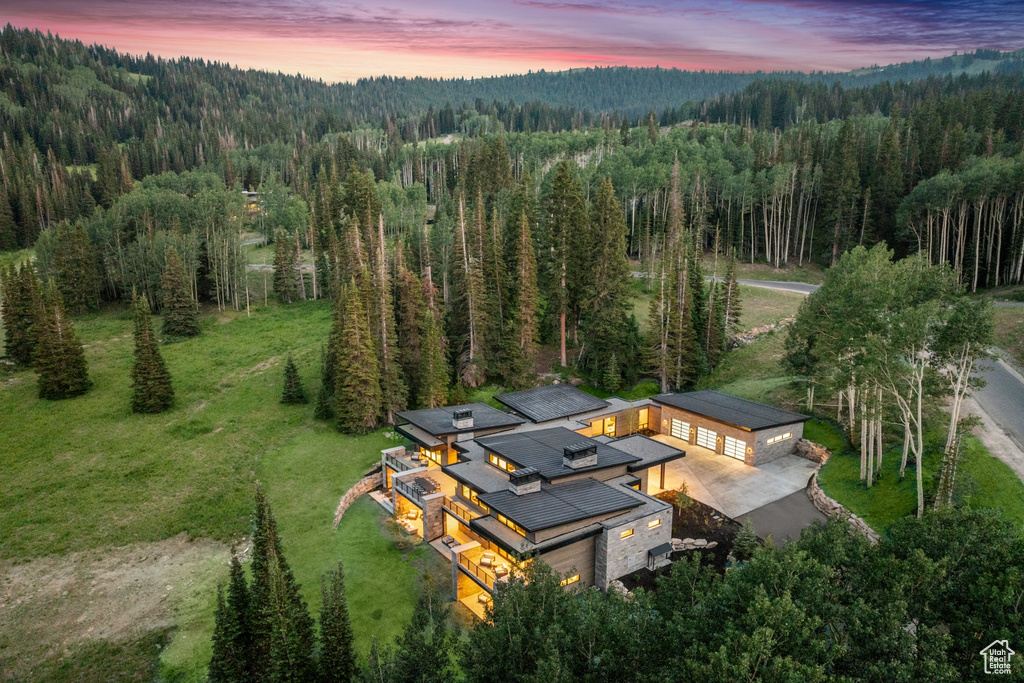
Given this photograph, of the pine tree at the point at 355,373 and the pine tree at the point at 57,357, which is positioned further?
the pine tree at the point at 57,357

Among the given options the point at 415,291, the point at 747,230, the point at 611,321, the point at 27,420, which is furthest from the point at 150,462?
the point at 747,230

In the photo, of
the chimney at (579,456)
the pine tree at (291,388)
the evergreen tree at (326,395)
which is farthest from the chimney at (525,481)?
the pine tree at (291,388)

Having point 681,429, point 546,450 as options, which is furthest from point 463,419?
point 681,429

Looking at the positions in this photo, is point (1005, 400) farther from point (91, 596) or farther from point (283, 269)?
point (283, 269)

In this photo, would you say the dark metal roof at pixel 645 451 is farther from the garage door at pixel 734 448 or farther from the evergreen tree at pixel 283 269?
the evergreen tree at pixel 283 269

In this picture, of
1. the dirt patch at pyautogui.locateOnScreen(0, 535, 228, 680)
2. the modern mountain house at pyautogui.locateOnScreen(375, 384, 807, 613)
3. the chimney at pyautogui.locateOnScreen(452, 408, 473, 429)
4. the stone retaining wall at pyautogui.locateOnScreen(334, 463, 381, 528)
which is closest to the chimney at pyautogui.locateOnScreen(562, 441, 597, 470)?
the modern mountain house at pyautogui.locateOnScreen(375, 384, 807, 613)

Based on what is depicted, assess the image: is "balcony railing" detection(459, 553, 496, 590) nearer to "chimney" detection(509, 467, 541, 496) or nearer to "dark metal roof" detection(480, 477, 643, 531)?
"dark metal roof" detection(480, 477, 643, 531)

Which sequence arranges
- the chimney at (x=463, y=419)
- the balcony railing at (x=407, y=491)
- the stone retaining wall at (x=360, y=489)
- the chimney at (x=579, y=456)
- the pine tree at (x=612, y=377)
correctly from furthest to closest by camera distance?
the pine tree at (x=612, y=377) → the chimney at (x=463, y=419) → the stone retaining wall at (x=360, y=489) → the balcony railing at (x=407, y=491) → the chimney at (x=579, y=456)

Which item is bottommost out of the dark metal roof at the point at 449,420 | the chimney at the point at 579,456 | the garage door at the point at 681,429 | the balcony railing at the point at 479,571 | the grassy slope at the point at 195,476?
the grassy slope at the point at 195,476
